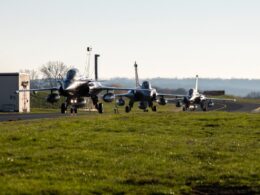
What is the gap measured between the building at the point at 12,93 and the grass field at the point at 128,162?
61538mm

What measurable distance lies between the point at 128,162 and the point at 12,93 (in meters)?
77.0

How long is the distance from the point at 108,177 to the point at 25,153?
20.4 feet

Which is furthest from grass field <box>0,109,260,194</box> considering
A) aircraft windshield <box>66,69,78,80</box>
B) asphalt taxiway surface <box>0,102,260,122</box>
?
asphalt taxiway surface <box>0,102,260,122</box>

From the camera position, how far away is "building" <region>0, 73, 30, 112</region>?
93.9 metres

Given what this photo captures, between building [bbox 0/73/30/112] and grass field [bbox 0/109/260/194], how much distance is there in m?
61.5

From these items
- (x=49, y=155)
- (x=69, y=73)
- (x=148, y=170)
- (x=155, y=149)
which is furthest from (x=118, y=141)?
(x=69, y=73)

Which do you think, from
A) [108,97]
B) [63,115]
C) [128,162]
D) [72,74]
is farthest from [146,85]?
[128,162]

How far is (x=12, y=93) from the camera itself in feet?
310

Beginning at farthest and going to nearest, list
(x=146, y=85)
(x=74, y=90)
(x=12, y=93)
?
(x=12, y=93)
(x=146, y=85)
(x=74, y=90)

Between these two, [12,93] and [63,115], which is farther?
[12,93]

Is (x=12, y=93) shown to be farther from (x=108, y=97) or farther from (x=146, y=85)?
(x=108, y=97)

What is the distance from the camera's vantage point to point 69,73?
5525 cm

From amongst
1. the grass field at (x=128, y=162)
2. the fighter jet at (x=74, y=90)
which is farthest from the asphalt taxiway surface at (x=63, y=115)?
the grass field at (x=128, y=162)

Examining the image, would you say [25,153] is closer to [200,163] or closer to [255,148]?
[200,163]
